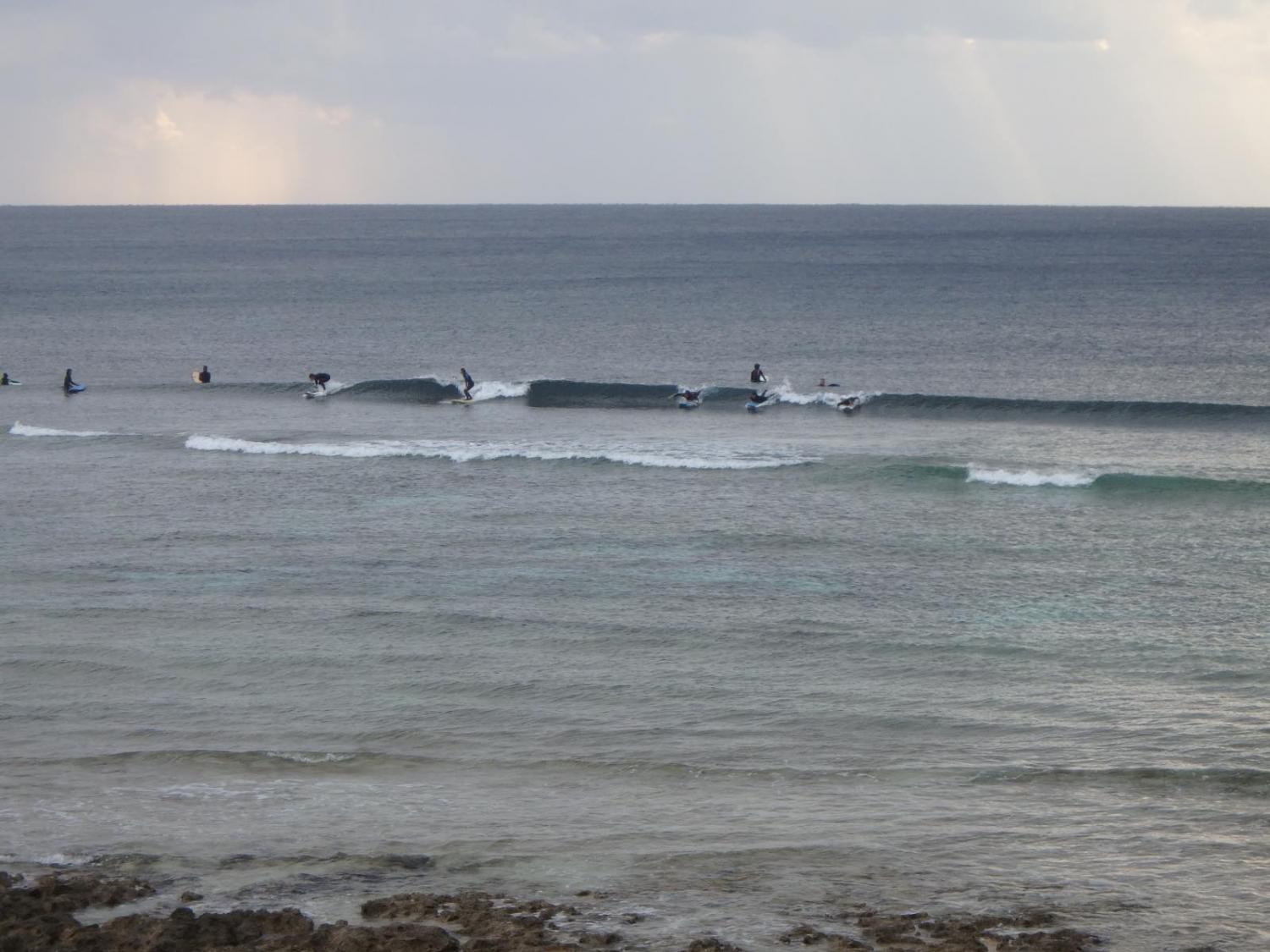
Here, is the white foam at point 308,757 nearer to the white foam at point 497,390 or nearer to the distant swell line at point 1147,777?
the distant swell line at point 1147,777

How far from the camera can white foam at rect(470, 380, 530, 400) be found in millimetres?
56344

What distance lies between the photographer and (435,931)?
14.3 m

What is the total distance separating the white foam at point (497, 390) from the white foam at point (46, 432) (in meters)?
14.4

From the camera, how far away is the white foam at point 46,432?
153ft

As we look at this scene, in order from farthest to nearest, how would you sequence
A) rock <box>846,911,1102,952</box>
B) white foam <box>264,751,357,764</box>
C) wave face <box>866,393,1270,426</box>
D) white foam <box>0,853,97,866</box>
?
1. wave face <box>866,393,1270,426</box>
2. white foam <box>264,751,357,764</box>
3. white foam <box>0,853,97,866</box>
4. rock <box>846,911,1102,952</box>

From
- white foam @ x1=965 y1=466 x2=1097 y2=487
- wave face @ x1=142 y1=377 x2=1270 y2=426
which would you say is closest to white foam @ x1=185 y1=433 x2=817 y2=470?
white foam @ x1=965 y1=466 x2=1097 y2=487

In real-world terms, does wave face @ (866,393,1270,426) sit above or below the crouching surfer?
below

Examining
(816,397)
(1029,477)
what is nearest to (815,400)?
(816,397)

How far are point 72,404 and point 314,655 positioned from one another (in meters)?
34.5

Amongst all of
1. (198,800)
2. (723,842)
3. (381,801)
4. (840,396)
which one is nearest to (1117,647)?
(723,842)

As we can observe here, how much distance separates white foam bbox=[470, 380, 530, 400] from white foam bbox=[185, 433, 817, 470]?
9904 mm

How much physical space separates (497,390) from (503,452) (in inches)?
543

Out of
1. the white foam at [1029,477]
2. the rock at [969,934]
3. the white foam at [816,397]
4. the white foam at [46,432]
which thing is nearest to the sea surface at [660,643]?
the white foam at [816,397]

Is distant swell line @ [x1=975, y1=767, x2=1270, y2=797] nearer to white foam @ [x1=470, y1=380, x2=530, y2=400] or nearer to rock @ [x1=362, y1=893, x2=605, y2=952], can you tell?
rock @ [x1=362, y1=893, x2=605, y2=952]
